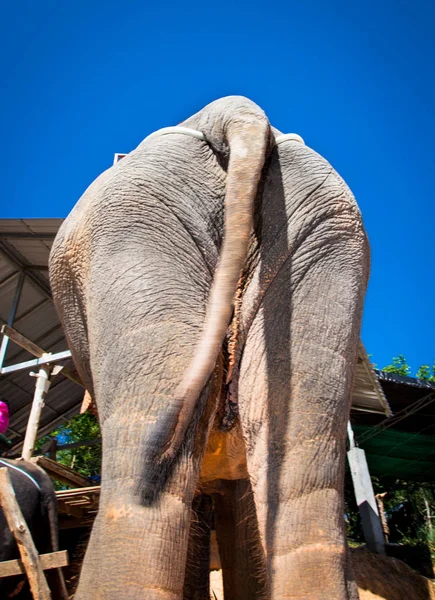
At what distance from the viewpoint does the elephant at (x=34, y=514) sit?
406cm

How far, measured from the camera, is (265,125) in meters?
1.74

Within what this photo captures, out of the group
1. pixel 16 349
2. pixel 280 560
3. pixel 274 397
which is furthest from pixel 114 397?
pixel 16 349

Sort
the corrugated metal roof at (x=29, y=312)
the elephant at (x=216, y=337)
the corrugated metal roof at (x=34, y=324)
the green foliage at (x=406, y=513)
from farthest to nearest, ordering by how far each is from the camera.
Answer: the green foliage at (x=406, y=513) < the corrugated metal roof at (x=29, y=312) < the corrugated metal roof at (x=34, y=324) < the elephant at (x=216, y=337)

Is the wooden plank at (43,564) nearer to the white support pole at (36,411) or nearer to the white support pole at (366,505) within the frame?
the white support pole at (36,411)

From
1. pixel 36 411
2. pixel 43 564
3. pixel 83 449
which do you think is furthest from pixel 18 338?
pixel 83 449

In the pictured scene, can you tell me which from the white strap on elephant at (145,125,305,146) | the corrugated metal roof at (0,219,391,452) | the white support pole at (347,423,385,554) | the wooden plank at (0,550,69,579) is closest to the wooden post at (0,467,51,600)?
the wooden plank at (0,550,69,579)

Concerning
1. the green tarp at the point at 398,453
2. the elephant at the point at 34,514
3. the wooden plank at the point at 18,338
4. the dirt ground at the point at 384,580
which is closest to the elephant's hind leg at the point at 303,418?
the elephant at the point at 34,514

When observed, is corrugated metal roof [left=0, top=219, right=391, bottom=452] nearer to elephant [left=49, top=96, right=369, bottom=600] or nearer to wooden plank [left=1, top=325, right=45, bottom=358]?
wooden plank [left=1, top=325, right=45, bottom=358]

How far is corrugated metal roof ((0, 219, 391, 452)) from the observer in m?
8.35

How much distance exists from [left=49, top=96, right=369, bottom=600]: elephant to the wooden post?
2.15m

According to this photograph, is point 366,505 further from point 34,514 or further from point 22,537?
point 22,537

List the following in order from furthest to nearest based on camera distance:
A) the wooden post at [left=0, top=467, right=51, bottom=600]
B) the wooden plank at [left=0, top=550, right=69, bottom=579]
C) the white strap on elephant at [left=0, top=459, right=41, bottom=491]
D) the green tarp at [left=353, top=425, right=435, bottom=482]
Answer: the green tarp at [left=353, top=425, right=435, bottom=482] < the white strap on elephant at [left=0, top=459, right=41, bottom=491] < the wooden plank at [left=0, top=550, right=69, bottom=579] < the wooden post at [left=0, top=467, right=51, bottom=600]

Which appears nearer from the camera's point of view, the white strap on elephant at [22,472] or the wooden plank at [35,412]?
the white strap on elephant at [22,472]

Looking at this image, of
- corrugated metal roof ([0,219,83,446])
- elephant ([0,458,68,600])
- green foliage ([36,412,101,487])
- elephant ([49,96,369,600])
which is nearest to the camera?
elephant ([49,96,369,600])
